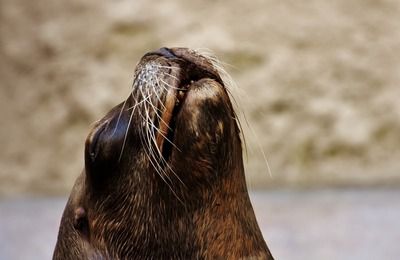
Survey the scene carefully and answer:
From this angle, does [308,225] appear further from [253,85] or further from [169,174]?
[169,174]

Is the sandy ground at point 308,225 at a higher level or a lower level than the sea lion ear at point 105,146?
higher

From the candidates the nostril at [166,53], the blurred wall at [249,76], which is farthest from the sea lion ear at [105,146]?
the blurred wall at [249,76]

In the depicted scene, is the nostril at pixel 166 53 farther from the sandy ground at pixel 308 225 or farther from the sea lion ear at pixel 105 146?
the sandy ground at pixel 308 225

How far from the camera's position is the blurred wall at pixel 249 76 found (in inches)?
358

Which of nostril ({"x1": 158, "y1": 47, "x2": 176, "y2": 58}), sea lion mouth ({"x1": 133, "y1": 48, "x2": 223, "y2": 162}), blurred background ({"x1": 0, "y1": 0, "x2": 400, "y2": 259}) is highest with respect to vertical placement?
blurred background ({"x1": 0, "y1": 0, "x2": 400, "y2": 259})

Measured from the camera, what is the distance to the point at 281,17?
30.8 feet

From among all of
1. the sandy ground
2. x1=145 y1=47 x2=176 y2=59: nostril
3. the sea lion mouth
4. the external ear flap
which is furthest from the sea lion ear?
the sandy ground

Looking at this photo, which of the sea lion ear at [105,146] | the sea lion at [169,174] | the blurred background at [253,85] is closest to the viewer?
the sea lion at [169,174]

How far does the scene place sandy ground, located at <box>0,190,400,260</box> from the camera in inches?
259

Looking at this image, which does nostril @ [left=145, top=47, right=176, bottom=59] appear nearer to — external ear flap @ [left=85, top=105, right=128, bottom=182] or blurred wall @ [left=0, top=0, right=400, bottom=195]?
external ear flap @ [left=85, top=105, right=128, bottom=182]

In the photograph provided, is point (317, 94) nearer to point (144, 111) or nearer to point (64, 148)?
point (64, 148)

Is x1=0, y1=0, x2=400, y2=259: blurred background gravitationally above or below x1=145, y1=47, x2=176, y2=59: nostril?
above

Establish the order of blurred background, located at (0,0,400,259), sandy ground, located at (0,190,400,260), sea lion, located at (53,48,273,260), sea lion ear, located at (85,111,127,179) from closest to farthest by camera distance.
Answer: sea lion, located at (53,48,273,260) < sea lion ear, located at (85,111,127,179) < sandy ground, located at (0,190,400,260) < blurred background, located at (0,0,400,259)

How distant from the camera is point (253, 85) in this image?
9.26 metres
